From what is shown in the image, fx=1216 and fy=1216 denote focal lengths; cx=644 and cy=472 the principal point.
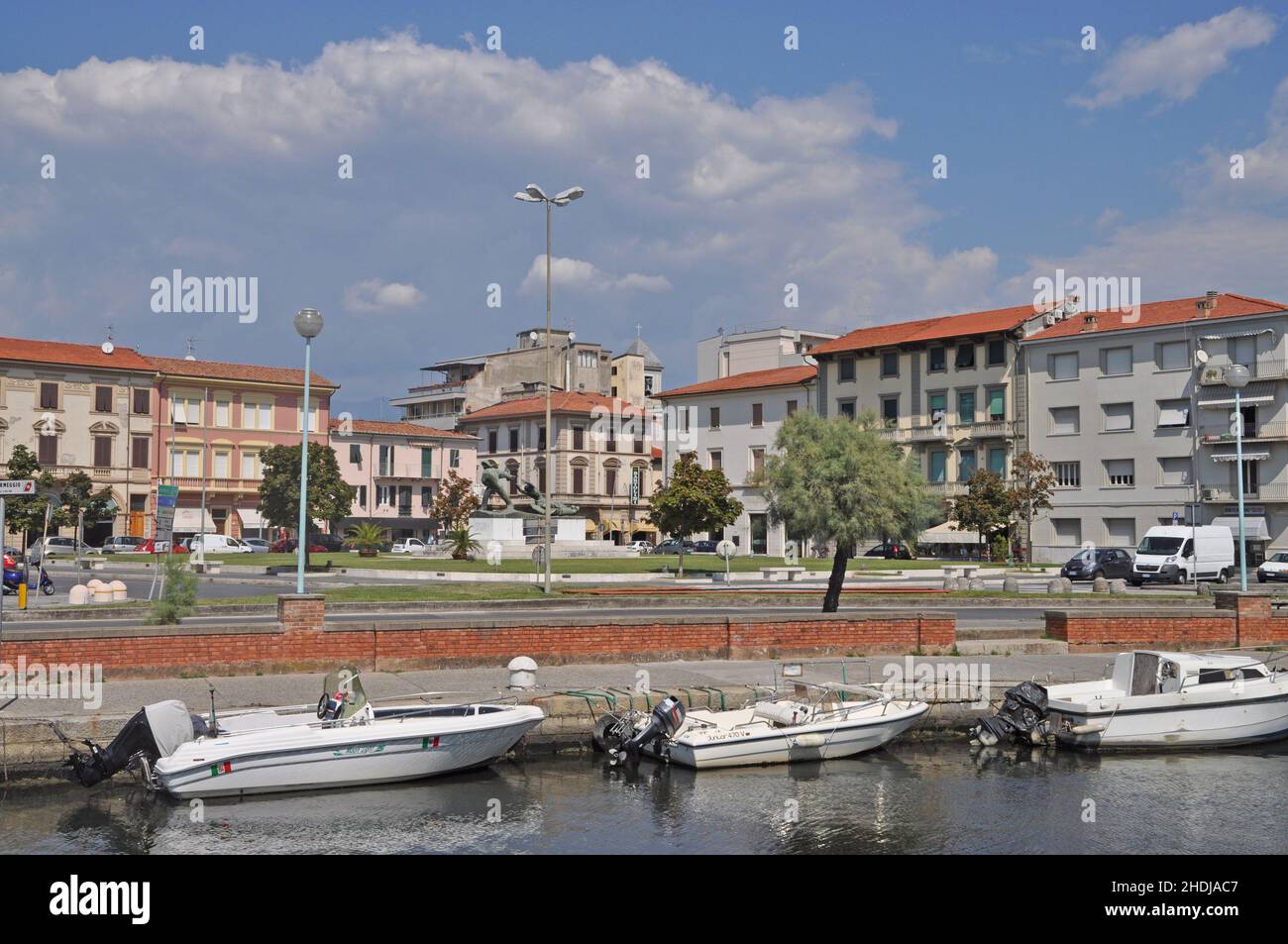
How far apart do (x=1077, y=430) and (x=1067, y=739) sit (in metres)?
55.6

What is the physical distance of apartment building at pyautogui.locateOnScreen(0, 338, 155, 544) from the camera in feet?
259

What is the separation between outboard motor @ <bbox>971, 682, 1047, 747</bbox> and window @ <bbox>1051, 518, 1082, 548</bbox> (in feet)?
179

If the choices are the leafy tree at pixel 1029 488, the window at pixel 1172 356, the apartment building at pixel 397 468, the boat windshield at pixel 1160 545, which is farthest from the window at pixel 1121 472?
the apartment building at pixel 397 468

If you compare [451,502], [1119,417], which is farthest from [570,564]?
[451,502]

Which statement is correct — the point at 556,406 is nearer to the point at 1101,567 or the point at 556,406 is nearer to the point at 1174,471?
the point at 1174,471

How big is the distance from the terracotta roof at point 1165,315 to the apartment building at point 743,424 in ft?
57.9

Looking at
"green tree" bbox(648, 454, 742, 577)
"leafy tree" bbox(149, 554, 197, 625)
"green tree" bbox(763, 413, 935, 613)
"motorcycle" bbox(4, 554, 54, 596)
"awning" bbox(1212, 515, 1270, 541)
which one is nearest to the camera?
"leafy tree" bbox(149, 554, 197, 625)

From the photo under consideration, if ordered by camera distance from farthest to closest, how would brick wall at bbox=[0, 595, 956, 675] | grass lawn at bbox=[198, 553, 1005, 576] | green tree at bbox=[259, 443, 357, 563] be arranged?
green tree at bbox=[259, 443, 357, 563] < grass lawn at bbox=[198, 553, 1005, 576] < brick wall at bbox=[0, 595, 956, 675]

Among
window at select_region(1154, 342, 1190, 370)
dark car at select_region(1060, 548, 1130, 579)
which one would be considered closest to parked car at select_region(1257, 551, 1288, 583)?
dark car at select_region(1060, 548, 1130, 579)

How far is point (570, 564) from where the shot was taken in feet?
165

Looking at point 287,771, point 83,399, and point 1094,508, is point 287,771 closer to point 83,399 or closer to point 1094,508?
point 1094,508

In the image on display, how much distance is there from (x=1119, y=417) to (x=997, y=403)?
7378 millimetres

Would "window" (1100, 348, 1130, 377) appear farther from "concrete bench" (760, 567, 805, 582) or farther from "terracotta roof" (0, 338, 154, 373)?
"terracotta roof" (0, 338, 154, 373)

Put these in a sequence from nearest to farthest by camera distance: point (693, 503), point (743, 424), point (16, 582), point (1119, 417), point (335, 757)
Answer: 1. point (335, 757)
2. point (16, 582)
3. point (693, 503)
4. point (1119, 417)
5. point (743, 424)
